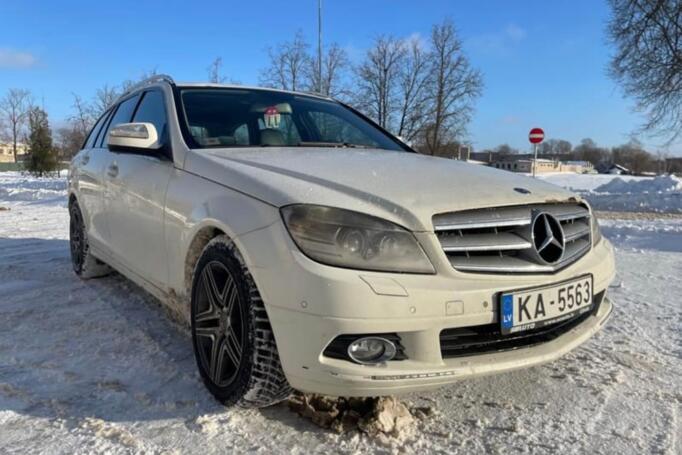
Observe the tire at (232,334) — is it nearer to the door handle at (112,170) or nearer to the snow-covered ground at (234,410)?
the snow-covered ground at (234,410)

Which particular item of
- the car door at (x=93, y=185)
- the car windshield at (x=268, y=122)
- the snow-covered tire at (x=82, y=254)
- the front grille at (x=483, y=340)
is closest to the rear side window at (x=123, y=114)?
the car door at (x=93, y=185)

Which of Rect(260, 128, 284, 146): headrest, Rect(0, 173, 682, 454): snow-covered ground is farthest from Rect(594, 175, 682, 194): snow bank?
Rect(260, 128, 284, 146): headrest

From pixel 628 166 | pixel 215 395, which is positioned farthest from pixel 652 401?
pixel 628 166

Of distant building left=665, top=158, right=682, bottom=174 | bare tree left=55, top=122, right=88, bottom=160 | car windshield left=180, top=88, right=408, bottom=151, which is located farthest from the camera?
distant building left=665, top=158, right=682, bottom=174

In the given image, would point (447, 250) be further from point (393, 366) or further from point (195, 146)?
point (195, 146)

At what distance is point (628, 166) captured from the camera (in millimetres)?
94250

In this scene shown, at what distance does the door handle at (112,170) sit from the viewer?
362 cm

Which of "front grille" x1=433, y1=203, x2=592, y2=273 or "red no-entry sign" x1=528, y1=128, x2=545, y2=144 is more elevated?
"red no-entry sign" x1=528, y1=128, x2=545, y2=144

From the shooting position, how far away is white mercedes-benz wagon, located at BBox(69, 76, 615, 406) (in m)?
1.87

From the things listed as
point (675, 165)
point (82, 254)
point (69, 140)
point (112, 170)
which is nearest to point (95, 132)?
point (82, 254)

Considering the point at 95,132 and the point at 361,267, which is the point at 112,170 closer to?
the point at 95,132

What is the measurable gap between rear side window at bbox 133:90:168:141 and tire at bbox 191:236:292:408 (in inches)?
43.7

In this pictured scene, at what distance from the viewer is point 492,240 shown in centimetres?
205

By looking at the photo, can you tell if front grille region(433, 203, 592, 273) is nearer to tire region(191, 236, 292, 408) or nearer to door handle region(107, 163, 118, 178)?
tire region(191, 236, 292, 408)
